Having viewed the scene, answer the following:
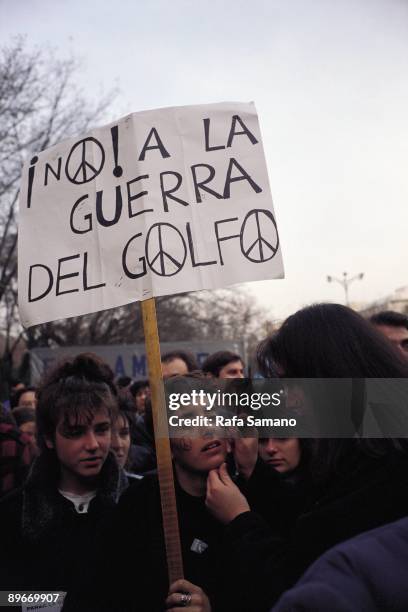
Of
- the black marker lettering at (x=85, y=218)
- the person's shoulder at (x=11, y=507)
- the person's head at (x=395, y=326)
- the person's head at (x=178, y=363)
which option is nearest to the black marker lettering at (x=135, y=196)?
the black marker lettering at (x=85, y=218)

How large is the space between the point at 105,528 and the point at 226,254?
0.96 metres

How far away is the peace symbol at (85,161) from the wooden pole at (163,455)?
Answer: 0.56 metres

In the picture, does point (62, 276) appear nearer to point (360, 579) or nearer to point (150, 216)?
point (150, 216)

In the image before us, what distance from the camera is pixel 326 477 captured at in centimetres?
140

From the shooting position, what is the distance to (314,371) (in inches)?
57.5

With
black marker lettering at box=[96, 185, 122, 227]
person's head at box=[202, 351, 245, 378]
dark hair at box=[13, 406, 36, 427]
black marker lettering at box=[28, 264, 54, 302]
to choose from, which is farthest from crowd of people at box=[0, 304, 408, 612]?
dark hair at box=[13, 406, 36, 427]

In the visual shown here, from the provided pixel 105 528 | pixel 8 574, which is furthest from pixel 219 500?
pixel 8 574

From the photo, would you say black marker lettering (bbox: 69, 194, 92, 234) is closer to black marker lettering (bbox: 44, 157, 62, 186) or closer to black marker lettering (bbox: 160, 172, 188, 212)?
black marker lettering (bbox: 44, 157, 62, 186)

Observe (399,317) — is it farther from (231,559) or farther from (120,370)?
(120,370)

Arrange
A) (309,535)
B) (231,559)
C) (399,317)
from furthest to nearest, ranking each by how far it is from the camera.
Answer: (399,317)
(231,559)
(309,535)

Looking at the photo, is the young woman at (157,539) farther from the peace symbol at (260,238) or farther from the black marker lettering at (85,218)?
the black marker lettering at (85,218)

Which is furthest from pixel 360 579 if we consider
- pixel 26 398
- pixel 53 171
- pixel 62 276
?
pixel 26 398

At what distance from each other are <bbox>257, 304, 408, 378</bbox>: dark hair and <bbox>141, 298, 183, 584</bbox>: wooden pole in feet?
1.98

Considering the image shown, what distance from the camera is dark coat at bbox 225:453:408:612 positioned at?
1274 mm
